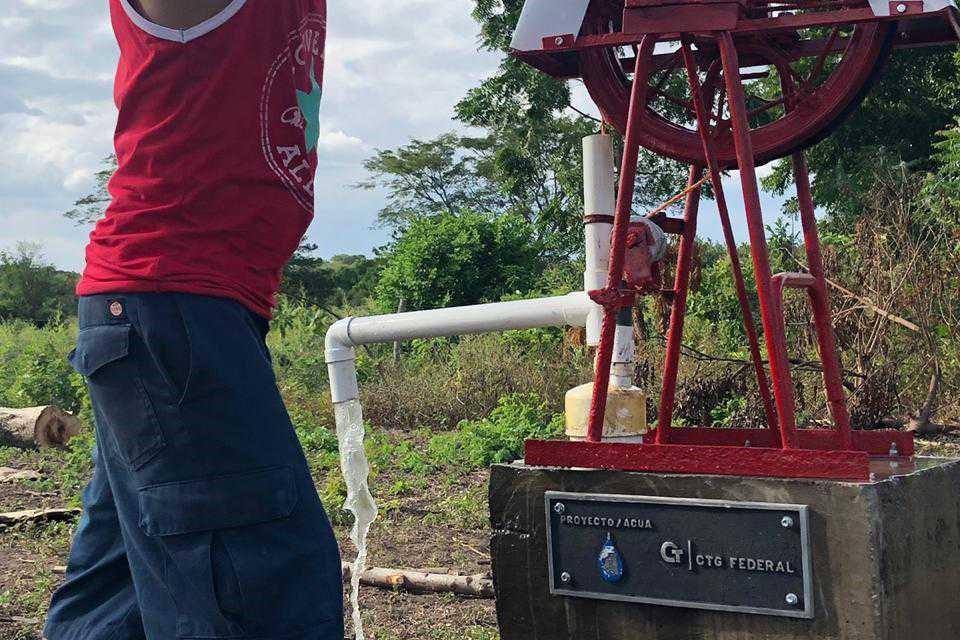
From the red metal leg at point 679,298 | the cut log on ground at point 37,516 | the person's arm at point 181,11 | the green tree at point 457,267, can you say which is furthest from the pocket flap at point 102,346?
the green tree at point 457,267

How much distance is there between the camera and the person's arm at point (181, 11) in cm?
189

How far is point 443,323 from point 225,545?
4.52 ft

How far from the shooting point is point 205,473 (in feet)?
5.98

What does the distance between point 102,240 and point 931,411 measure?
19.7ft

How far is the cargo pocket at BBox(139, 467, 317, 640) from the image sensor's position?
182 centimetres

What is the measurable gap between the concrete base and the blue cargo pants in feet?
2.54

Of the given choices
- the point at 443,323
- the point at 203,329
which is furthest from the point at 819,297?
the point at 203,329

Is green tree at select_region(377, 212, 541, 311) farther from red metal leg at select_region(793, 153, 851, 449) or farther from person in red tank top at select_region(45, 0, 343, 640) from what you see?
person in red tank top at select_region(45, 0, 343, 640)

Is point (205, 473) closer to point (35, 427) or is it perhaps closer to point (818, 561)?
point (818, 561)

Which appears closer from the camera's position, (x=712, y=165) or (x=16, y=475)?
(x=712, y=165)

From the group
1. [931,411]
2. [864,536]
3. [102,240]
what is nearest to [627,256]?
[864,536]

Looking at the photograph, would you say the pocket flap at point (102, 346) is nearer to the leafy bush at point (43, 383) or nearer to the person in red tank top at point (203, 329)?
the person in red tank top at point (203, 329)

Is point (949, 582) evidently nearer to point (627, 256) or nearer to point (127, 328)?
point (627, 256)

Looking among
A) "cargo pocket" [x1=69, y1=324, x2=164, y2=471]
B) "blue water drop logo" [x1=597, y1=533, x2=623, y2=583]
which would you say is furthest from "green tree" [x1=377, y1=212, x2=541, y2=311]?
"cargo pocket" [x1=69, y1=324, x2=164, y2=471]
